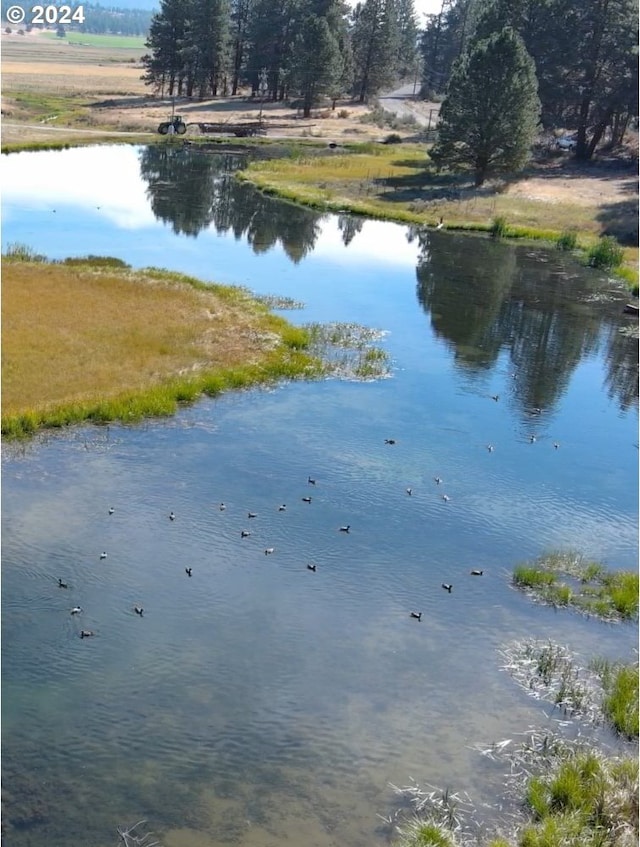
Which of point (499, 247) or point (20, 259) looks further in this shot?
point (499, 247)

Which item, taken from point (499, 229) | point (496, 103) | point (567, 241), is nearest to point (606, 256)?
point (567, 241)

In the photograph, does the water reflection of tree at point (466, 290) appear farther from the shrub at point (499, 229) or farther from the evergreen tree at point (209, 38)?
the evergreen tree at point (209, 38)

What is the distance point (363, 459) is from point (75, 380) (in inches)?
433

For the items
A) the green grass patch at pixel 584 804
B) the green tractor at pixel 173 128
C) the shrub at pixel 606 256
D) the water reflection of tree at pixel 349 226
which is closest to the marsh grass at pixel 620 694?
the green grass patch at pixel 584 804

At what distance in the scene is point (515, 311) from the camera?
151 ft

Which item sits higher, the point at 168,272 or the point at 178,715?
the point at 168,272

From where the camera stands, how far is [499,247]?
60469 millimetres

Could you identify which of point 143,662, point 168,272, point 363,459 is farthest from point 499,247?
point 143,662

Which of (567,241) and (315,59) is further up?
(315,59)

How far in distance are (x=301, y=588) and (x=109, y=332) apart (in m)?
19.1

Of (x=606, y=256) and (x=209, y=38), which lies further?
(x=209, y=38)

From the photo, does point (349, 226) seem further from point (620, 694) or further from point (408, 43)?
point (408, 43)

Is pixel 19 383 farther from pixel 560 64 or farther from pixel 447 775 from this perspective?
pixel 560 64

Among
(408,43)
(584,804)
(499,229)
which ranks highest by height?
(408,43)
